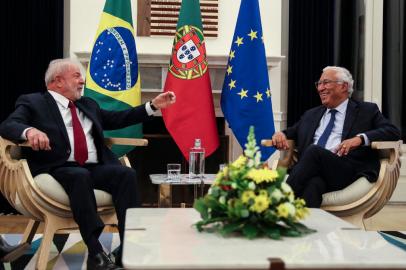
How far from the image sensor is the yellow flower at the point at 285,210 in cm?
167

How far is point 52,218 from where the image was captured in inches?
102

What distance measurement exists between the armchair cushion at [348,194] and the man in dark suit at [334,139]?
41 mm

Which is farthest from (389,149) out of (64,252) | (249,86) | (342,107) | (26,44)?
(26,44)

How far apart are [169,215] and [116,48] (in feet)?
6.93

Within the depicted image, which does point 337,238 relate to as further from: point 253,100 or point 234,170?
point 253,100

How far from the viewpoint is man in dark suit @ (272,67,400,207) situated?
2.89 metres

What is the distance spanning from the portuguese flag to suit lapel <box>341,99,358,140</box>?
1.13 meters

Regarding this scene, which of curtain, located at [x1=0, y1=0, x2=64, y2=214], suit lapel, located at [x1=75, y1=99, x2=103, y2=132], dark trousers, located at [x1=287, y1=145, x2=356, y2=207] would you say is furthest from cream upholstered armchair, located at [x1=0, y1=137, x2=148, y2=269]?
curtain, located at [x1=0, y1=0, x2=64, y2=214]

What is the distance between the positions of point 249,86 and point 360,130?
1107 mm

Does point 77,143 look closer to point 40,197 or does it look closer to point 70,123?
point 70,123

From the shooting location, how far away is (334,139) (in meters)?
3.22

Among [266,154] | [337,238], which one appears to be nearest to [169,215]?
[337,238]

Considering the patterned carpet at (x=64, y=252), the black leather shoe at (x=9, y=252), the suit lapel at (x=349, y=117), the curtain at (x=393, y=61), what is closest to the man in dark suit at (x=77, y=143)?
the patterned carpet at (x=64, y=252)

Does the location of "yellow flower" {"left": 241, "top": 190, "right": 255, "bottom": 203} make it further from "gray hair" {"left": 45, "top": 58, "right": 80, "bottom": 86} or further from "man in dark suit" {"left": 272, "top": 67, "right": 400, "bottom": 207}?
"gray hair" {"left": 45, "top": 58, "right": 80, "bottom": 86}
